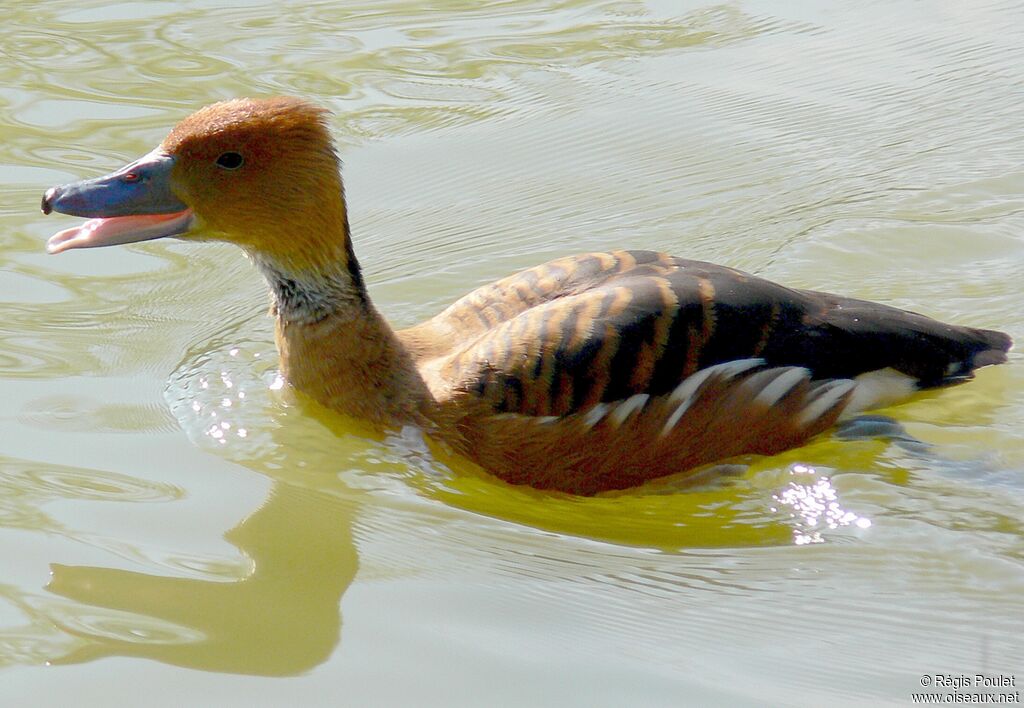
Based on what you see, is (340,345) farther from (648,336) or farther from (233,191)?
(648,336)

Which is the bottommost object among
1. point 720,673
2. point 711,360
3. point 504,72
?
point 720,673

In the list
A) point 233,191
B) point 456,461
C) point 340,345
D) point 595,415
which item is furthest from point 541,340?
point 233,191

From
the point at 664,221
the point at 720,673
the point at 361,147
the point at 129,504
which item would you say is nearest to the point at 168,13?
the point at 361,147

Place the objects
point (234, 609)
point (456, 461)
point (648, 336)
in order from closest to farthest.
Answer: point (234, 609) < point (648, 336) < point (456, 461)

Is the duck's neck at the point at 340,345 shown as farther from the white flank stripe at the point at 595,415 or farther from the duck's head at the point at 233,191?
the white flank stripe at the point at 595,415

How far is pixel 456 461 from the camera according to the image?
20.0ft

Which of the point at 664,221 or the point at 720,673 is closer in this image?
the point at 720,673

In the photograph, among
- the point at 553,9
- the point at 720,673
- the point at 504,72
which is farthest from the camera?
the point at 553,9

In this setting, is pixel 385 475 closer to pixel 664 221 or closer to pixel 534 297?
pixel 534 297

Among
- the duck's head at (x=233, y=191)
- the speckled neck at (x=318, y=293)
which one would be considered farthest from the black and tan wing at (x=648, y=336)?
the duck's head at (x=233, y=191)

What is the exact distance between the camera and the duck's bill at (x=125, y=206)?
6.11m

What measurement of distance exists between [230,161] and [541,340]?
59.4 inches

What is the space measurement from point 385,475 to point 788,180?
3.48 m

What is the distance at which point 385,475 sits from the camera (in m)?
6.11
